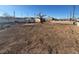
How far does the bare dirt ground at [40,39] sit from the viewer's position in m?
3.02

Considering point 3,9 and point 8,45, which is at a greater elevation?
point 3,9

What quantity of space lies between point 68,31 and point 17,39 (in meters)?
0.66

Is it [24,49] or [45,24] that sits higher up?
[45,24]

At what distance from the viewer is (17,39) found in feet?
9.98

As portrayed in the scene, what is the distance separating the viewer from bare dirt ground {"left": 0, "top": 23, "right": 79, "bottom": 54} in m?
3.02

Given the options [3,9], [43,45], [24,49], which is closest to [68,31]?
[43,45]

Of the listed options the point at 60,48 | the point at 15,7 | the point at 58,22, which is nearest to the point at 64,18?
the point at 58,22

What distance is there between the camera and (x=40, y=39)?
3055 millimetres

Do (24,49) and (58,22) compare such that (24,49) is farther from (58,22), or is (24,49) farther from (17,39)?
(58,22)
